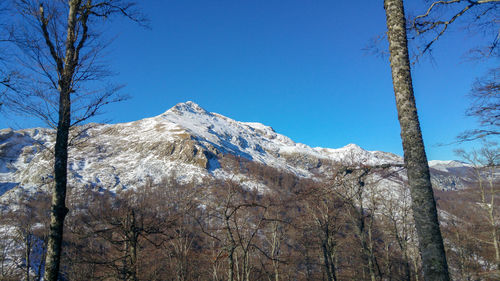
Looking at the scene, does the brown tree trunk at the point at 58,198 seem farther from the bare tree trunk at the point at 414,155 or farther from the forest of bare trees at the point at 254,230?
the bare tree trunk at the point at 414,155

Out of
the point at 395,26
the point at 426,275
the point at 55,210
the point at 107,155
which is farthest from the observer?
the point at 107,155

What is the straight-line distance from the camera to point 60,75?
5949 millimetres

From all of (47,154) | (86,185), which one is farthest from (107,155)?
(47,154)

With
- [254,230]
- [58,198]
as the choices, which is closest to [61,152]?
[58,198]

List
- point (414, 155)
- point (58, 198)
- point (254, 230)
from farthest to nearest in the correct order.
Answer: point (254, 230)
point (58, 198)
point (414, 155)

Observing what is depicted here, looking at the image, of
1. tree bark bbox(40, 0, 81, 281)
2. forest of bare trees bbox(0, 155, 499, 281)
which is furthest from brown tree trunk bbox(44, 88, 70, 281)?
forest of bare trees bbox(0, 155, 499, 281)

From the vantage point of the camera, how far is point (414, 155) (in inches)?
159

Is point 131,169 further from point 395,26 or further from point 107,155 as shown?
point 395,26

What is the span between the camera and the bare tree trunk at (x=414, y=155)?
11.8 feet

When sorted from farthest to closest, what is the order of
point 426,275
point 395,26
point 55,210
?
point 55,210 → point 395,26 → point 426,275

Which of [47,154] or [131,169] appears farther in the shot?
[131,169]

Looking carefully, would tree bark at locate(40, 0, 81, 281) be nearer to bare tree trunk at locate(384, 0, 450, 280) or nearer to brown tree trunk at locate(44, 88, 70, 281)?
brown tree trunk at locate(44, 88, 70, 281)

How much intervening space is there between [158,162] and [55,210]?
15054cm

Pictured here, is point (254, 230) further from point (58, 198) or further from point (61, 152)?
point (61, 152)
